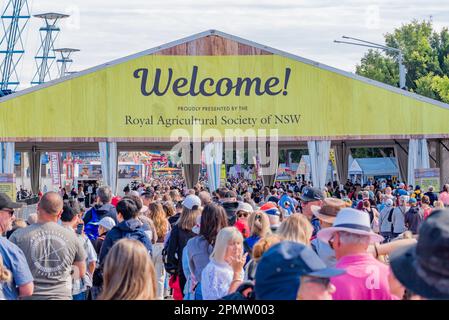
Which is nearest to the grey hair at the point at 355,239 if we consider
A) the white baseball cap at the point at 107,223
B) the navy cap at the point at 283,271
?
the navy cap at the point at 283,271

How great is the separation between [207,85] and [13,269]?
27.2 meters

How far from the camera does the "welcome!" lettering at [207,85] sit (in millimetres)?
35000

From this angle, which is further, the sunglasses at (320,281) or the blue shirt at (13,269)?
the blue shirt at (13,269)

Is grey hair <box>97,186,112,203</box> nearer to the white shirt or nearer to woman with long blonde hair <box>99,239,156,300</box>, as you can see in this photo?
Answer: the white shirt

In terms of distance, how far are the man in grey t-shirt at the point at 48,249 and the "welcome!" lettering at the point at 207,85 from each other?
85.0 feet

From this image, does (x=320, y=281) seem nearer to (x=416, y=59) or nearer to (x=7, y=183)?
(x=7, y=183)

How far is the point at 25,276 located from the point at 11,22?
407 ft

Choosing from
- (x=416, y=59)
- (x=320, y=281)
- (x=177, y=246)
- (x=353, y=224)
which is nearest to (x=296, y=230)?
(x=353, y=224)

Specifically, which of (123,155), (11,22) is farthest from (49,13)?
(123,155)

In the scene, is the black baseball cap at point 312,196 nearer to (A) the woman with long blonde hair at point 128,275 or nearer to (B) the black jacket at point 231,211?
(B) the black jacket at point 231,211

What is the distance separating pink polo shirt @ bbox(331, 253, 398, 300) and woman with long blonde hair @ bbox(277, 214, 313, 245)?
1.90 m
